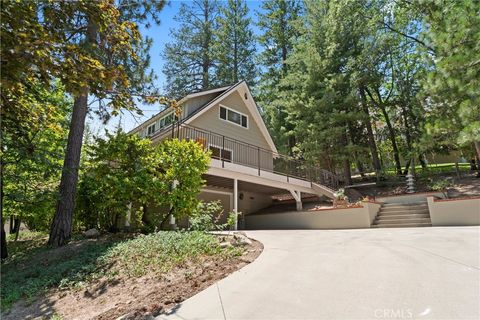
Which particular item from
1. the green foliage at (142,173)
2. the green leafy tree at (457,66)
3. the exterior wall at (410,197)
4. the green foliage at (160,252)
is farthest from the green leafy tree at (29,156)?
the exterior wall at (410,197)

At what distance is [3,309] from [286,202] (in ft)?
48.7

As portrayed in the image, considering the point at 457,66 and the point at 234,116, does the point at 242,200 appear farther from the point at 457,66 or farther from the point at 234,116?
the point at 457,66

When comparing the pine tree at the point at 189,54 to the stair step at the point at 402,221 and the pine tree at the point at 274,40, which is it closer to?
the pine tree at the point at 274,40

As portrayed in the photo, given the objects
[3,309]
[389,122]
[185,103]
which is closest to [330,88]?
[389,122]

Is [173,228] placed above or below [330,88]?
below

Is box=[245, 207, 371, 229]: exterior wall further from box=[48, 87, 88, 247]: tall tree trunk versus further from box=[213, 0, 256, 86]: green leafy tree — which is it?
box=[213, 0, 256, 86]: green leafy tree

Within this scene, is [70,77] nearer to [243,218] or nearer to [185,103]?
[185,103]

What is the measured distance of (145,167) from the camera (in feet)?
26.1

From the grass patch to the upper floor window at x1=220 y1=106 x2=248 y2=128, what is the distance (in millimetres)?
9602

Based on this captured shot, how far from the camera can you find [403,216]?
448 inches

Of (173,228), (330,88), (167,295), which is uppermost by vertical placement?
(330,88)
